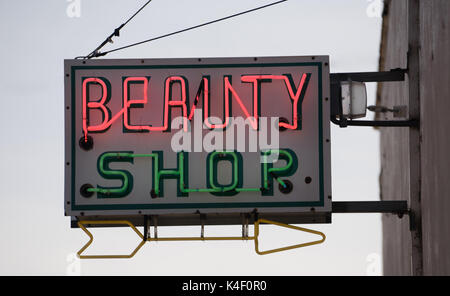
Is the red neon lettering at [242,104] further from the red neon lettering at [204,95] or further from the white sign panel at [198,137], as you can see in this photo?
the red neon lettering at [204,95]

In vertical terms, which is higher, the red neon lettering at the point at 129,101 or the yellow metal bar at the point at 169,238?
the red neon lettering at the point at 129,101

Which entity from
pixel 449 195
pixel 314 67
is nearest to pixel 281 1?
pixel 314 67

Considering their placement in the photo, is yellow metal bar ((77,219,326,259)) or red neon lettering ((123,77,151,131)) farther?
red neon lettering ((123,77,151,131))

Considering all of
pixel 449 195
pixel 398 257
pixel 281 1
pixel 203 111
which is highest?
pixel 281 1

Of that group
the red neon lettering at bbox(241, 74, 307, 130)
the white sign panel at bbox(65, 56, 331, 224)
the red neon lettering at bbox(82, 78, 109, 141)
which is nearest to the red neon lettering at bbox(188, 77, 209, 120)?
the white sign panel at bbox(65, 56, 331, 224)

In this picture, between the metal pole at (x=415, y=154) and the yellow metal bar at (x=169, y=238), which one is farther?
the metal pole at (x=415, y=154)

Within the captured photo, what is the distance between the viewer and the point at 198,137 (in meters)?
13.1

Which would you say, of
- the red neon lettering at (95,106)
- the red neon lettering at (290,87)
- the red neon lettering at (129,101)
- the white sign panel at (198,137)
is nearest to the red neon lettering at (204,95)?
the white sign panel at (198,137)

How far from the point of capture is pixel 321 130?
13.0 meters

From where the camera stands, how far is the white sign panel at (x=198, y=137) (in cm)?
1301

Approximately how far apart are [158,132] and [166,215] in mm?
989

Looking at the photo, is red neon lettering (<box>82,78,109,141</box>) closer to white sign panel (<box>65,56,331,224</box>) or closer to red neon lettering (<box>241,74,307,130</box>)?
white sign panel (<box>65,56,331,224</box>)

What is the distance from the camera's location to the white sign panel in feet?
42.7
